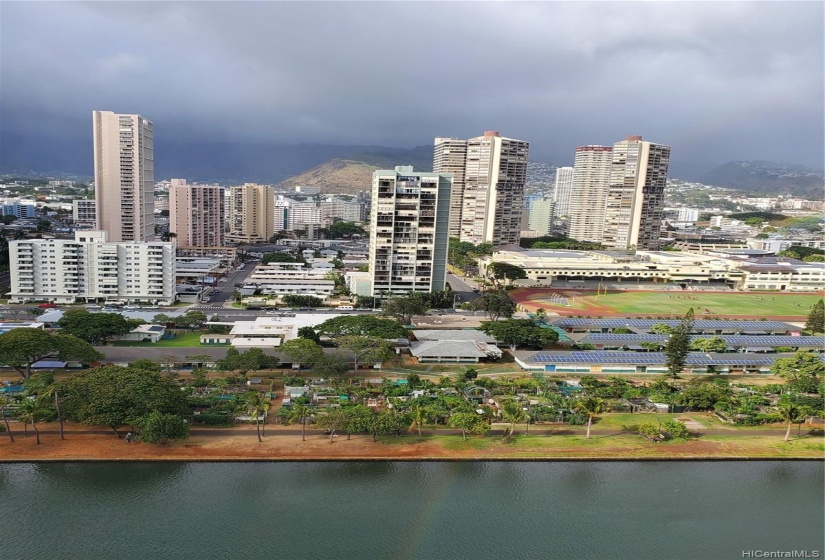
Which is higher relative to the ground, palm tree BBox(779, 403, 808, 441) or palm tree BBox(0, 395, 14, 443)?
palm tree BBox(779, 403, 808, 441)

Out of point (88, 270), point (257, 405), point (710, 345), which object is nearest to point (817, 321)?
point (710, 345)

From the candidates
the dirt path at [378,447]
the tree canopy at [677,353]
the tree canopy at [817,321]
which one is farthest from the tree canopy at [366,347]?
the tree canopy at [817,321]

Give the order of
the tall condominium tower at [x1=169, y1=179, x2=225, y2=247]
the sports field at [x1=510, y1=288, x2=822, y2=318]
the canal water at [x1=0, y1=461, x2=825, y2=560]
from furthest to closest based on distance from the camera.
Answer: the tall condominium tower at [x1=169, y1=179, x2=225, y2=247]
the sports field at [x1=510, y1=288, x2=822, y2=318]
the canal water at [x1=0, y1=461, x2=825, y2=560]

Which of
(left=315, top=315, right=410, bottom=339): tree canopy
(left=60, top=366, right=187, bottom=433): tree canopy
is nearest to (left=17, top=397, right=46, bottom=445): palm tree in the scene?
(left=60, top=366, right=187, bottom=433): tree canopy

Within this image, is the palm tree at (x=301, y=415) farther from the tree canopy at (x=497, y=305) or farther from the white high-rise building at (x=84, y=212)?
the white high-rise building at (x=84, y=212)

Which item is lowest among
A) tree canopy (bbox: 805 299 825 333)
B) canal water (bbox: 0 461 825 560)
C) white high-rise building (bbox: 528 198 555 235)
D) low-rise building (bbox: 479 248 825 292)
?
canal water (bbox: 0 461 825 560)

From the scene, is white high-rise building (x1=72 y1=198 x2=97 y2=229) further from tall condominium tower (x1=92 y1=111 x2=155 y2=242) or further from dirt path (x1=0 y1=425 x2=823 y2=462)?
dirt path (x1=0 y1=425 x2=823 y2=462)

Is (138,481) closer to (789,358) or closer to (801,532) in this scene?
(801,532)

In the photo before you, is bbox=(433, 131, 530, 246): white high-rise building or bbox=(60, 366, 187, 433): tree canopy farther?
bbox=(433, 131, 530, 246): white high-rise building
